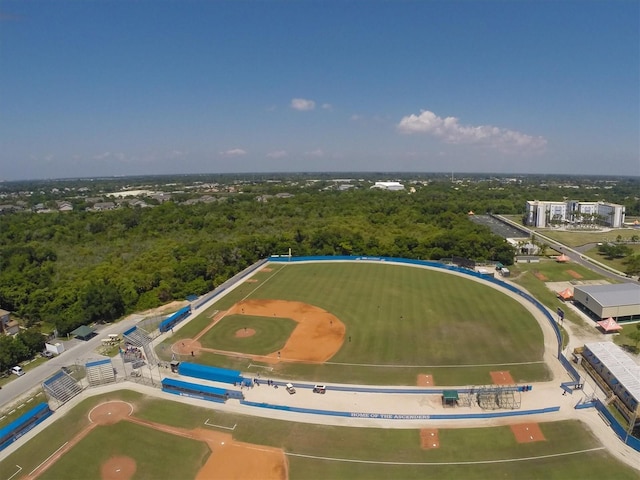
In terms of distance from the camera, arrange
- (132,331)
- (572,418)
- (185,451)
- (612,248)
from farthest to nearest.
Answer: (612,248) → (132,331) → (572,418) → (185,451)

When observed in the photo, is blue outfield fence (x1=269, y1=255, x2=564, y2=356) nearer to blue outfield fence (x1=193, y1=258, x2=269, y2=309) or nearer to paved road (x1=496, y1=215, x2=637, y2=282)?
blue outfield fence (x1=193, y1=258, x2=269, y2=309)

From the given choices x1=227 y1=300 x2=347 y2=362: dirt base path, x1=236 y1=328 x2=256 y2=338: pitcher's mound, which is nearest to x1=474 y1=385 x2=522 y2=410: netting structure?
x1=227 y1=300 x2=347 y2=362: dirt base path

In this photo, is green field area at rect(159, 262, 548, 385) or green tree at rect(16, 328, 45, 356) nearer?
green field area at rect(159, 262, 548, 385)

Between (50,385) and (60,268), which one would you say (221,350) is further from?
(60,268)

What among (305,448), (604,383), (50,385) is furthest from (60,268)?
(604,383)

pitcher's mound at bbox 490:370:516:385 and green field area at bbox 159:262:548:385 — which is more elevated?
→ green field area at bbox 159:262:548:385
